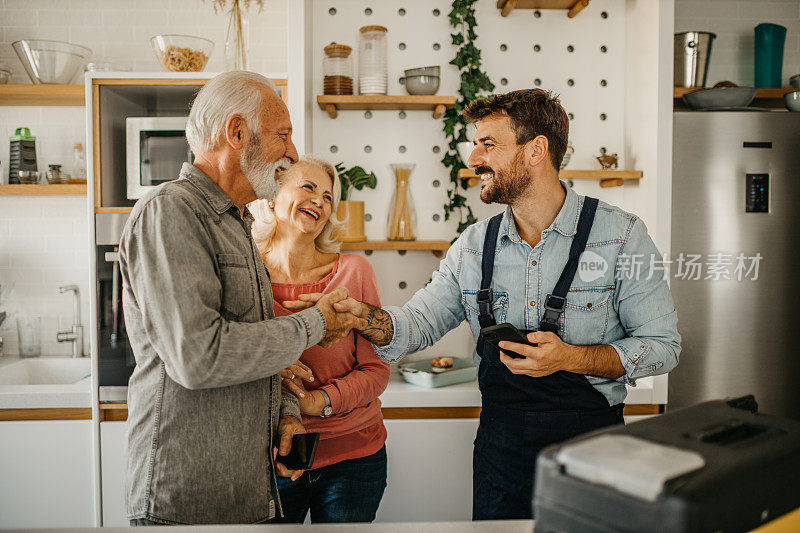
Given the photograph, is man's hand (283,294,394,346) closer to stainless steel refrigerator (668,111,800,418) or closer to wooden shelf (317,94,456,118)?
wooden shelf (317,94,456,118)

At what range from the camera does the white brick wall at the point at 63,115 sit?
319cm

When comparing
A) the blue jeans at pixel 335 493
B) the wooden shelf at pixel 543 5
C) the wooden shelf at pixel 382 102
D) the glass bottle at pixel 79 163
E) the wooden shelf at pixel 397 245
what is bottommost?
the blue jeans at pixel 335 493

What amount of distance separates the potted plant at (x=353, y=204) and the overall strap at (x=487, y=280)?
1084mm

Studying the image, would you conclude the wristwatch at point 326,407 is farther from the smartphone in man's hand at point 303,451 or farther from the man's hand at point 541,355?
the man's hand at point 541,355

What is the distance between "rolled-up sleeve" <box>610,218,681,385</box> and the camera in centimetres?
160

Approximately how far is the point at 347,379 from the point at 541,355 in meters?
0.58

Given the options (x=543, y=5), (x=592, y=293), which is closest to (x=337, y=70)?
(x=543, y=5)

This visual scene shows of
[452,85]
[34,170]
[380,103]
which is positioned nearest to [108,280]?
[34,170]

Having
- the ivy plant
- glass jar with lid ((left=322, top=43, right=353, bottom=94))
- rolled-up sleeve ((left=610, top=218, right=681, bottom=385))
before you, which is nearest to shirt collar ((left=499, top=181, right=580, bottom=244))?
rolled-up sleeve ((left=610, top=218, right=681, bottom=385))

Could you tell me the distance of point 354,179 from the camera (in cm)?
294

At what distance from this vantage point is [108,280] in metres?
2.68

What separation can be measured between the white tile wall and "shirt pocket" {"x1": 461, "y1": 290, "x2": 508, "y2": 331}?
2402 mm

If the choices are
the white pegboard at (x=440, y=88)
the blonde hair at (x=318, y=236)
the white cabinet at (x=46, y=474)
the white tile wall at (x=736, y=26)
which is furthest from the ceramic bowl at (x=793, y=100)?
the white cabinet at (x=46, y=474)

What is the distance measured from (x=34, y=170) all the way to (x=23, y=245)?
0.44 meters
